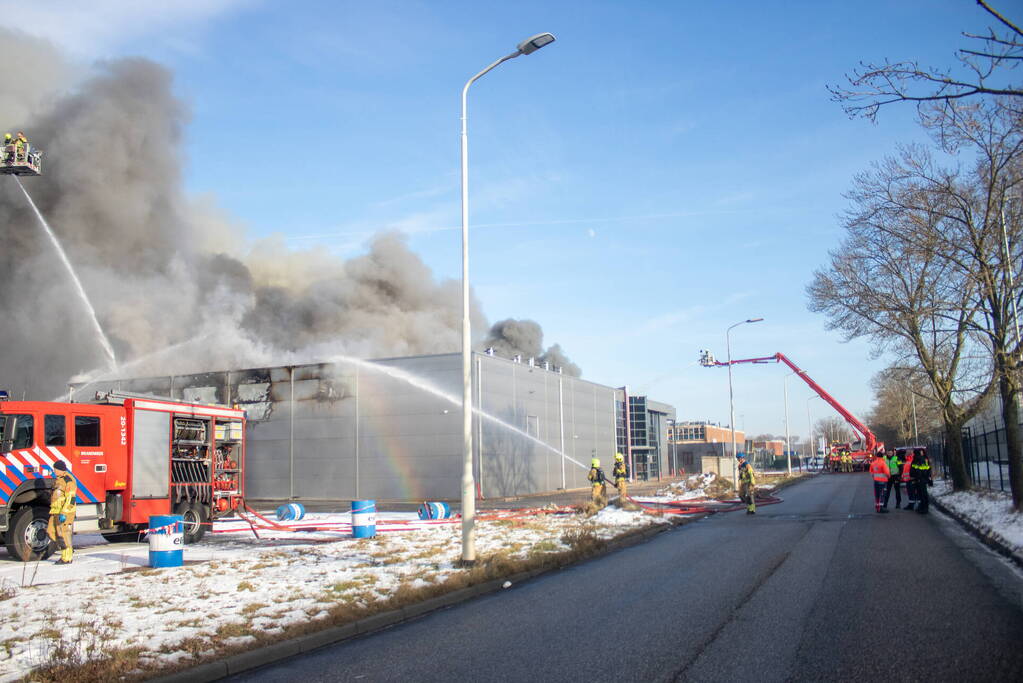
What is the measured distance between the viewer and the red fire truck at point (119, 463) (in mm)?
12547

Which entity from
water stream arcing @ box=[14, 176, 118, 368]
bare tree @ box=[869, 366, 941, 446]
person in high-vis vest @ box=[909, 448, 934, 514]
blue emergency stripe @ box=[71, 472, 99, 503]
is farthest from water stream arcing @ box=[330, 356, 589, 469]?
bare tree @ box=[869, 366, 941, 446]

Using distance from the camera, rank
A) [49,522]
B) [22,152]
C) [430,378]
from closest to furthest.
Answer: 1. [49,522]
2. [430,378]
3. [22,152]

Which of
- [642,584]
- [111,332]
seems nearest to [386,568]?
[642,584]

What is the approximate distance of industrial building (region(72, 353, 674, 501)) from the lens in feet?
104

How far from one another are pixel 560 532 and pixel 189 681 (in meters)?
10.1

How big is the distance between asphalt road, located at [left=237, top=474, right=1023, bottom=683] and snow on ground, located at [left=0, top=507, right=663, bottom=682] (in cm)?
109

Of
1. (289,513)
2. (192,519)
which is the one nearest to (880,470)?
(289,513)

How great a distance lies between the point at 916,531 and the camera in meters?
15.1

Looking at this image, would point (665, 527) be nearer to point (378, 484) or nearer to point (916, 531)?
point (916, 531)

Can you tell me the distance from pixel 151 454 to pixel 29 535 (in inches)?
103

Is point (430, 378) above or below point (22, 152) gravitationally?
below

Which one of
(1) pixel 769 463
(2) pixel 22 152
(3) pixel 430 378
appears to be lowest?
(1) pixel 769 463

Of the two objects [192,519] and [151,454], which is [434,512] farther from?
[151,454]

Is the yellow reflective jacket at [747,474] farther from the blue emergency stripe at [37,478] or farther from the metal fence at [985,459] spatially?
the blue emergency stripe at [37,478]
